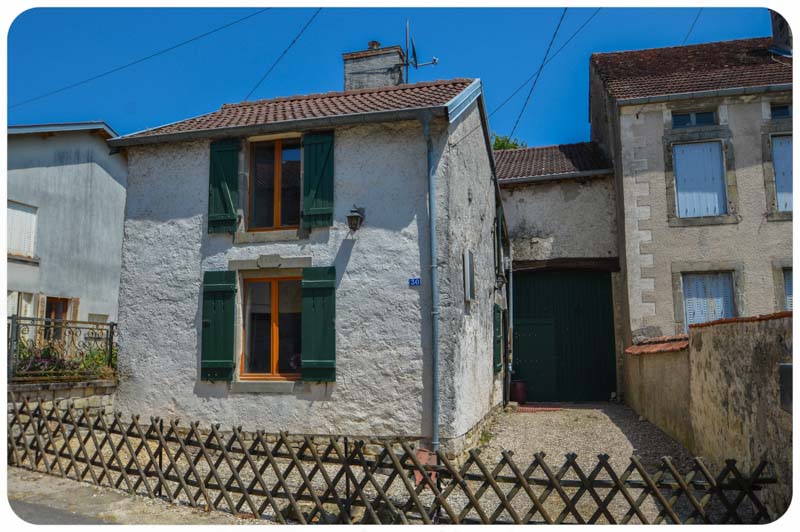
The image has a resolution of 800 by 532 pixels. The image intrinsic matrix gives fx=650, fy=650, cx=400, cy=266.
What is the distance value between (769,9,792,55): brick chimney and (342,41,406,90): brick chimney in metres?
8.95

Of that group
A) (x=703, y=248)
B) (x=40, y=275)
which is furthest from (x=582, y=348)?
(x=40, y=275)

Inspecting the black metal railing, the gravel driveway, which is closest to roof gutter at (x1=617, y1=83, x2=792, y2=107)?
the gravel driveway

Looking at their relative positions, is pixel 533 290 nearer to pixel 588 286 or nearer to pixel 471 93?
pixel 588 286

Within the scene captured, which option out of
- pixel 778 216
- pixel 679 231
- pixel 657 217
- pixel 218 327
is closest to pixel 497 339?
pixel 657 217

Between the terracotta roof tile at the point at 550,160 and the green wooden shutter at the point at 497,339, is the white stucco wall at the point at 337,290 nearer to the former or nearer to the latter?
the green wooden shutter at the point at 497,339

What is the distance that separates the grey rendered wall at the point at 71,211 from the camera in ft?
43.7

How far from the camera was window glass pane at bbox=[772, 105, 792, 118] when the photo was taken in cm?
1367

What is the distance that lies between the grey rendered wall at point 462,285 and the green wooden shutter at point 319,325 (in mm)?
1424

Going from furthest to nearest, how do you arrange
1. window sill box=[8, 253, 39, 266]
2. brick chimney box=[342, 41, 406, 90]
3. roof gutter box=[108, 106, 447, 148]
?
window sill box=[8, 253, 39, 266] < brick chimney box=[342, 41, 406, 90] < roof gutter box=[108, 106, 447, 148]

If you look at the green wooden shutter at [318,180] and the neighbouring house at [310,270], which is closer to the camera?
the neighbouring house at [310,270]

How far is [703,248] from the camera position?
13570 millimetres

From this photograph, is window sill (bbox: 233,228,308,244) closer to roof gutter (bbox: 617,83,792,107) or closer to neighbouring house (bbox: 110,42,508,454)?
neighbouring house (bbox: 110,42,508,454)

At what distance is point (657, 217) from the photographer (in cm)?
1385

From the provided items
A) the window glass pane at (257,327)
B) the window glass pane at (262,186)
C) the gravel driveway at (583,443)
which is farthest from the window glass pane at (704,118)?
the window glass pane at (257,327)
